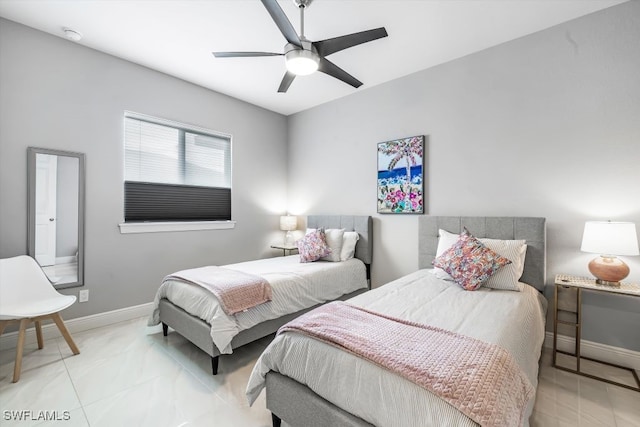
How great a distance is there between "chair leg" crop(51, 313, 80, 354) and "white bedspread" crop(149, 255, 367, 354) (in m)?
0.56

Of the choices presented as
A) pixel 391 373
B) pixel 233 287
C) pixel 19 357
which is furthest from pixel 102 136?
pixel 391 373

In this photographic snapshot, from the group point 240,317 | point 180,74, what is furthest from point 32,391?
point 180,74

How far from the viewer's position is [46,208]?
2650 mm

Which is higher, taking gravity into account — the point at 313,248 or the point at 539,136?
the point at 539,136

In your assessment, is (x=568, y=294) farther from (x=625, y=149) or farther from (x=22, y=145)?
(x=22, y=145)

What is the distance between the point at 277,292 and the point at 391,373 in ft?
5.00

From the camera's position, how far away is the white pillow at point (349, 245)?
3.52 metres

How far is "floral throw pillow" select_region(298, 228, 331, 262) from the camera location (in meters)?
3.36

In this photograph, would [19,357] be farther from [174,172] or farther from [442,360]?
[442,360]

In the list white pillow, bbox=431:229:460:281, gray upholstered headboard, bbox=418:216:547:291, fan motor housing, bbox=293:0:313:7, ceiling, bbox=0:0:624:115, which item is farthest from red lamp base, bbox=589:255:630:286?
fan motor housing, bbox=293:0:313:7

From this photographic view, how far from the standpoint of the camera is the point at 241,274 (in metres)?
2.57

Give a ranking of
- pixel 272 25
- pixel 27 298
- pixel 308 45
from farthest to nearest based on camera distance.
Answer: pixel 272 25, pixel 27 298, pixel 308 45

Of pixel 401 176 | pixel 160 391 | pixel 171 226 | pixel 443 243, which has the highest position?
pixel 401 176

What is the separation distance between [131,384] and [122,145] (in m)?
2.39
